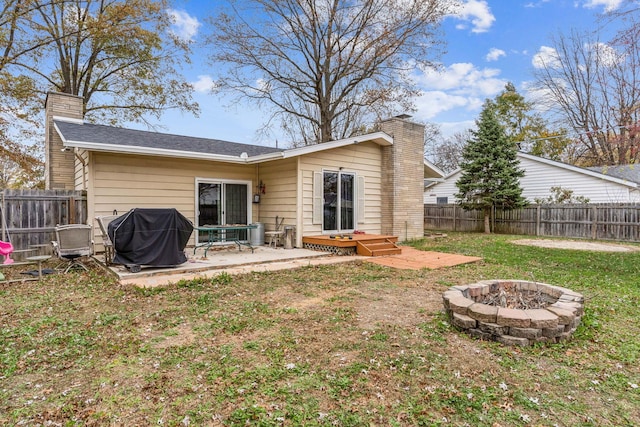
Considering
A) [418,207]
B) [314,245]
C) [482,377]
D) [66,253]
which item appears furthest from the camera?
[418,207]

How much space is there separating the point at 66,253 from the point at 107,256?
66 centimetres

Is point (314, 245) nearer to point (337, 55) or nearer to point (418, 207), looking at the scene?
point (418, 207)

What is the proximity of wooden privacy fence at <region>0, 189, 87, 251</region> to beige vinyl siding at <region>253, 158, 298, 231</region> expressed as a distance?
173 inches

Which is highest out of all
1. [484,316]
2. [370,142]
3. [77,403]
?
[370,142]

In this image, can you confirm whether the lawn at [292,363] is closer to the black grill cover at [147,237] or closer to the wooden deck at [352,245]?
the black grill cover at [147,237]

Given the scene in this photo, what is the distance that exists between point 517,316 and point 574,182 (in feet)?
50.2

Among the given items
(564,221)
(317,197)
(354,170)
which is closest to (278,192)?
(317,197)

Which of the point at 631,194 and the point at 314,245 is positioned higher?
the point at 631,194

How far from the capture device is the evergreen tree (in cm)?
1437

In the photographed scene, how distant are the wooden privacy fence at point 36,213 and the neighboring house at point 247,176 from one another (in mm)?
575

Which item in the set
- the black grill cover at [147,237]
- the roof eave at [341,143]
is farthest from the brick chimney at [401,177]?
the black grill cover at [147,237]

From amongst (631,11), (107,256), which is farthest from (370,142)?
(107,256)

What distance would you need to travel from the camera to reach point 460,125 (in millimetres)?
28922

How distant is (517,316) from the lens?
3.24 m
